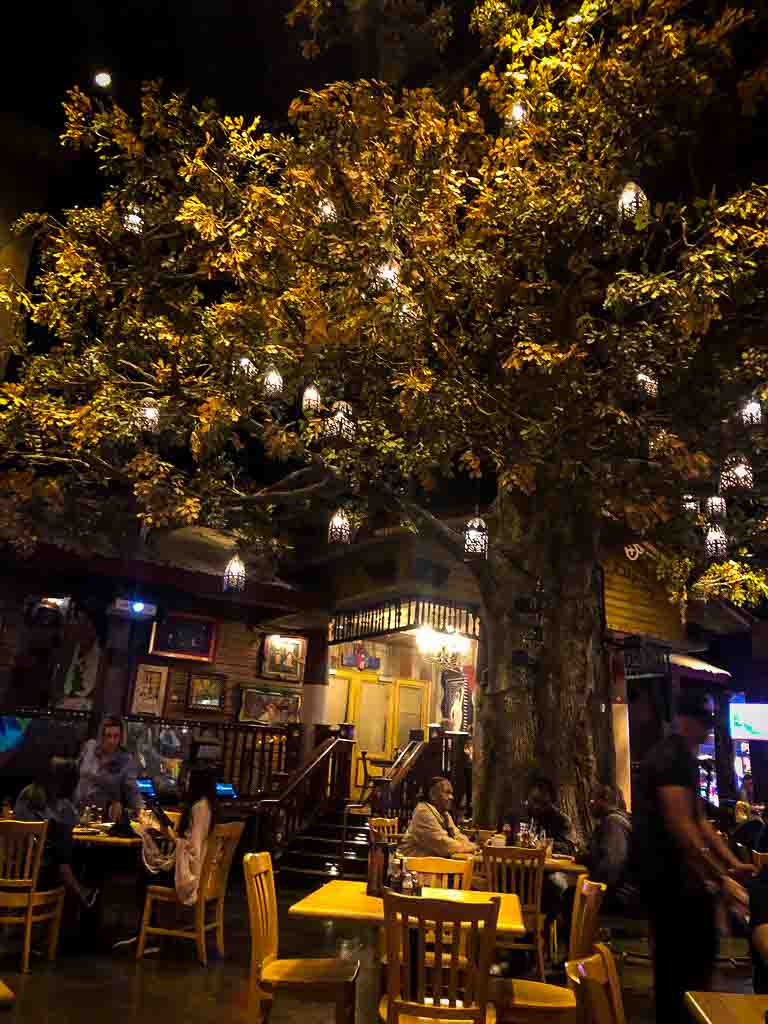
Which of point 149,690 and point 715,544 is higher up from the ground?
point 715,544

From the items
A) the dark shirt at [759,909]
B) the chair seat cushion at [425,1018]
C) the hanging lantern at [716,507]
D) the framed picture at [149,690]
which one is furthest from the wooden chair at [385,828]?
the framed picture at [149,690]

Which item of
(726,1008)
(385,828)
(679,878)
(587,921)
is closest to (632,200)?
(679,878)

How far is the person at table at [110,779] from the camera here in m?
8.29

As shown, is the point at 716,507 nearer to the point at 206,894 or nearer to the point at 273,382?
the point at 273,382

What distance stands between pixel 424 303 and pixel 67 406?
4.41m

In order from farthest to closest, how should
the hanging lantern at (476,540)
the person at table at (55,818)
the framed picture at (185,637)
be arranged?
1. the framed picture at (185,637)
2. the hanging lantern at (476,540)
3. the person at table at (55,818)

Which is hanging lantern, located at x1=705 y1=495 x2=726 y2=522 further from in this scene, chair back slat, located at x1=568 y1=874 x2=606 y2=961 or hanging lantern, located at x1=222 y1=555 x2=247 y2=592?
hanging lantern, located at x1=222 y1=555 x2=247 y2=592

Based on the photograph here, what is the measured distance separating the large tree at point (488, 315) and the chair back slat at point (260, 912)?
12.4 ft

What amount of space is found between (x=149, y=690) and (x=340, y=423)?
29.9 feet

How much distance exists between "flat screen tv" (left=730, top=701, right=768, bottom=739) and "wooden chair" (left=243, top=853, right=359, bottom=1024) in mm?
14945

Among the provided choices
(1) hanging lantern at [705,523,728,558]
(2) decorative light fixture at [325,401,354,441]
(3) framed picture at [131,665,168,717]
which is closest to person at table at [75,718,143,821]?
(2) decorative light fixture at [325,401,354,441]

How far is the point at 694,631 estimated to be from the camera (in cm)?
1658

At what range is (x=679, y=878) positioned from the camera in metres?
3.68

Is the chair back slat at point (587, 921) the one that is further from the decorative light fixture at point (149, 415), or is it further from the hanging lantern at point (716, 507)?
the decorative light fixture at point (149, 415)
